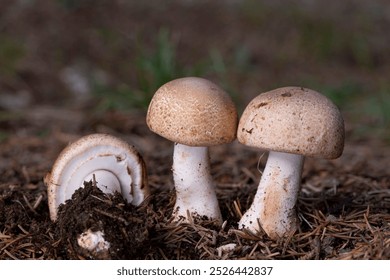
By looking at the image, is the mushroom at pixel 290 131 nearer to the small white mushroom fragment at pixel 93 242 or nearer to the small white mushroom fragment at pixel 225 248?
the small white mushroom fragment at pixel 225 248

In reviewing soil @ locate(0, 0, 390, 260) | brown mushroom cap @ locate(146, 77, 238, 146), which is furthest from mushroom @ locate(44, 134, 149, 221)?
brown mushroom cap @ locate(146, 77, 238, 146)

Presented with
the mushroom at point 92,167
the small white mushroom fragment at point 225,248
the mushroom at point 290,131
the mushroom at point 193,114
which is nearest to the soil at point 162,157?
the small white mushroom fragment at point 225,248

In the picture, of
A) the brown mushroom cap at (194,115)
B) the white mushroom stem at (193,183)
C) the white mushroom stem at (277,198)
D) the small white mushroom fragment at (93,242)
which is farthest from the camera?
the white mushroom stem at (193,183)

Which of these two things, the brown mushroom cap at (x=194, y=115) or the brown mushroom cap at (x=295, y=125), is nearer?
the brown mushroom cap at (x=295, y=125)

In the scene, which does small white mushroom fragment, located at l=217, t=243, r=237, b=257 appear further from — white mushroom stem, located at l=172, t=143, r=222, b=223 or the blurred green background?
the blurred green background

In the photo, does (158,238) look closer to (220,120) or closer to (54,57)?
(220,120)

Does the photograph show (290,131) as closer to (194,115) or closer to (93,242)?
(194,115)

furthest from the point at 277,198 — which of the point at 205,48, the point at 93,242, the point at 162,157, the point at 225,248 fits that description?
the point at 205,48
